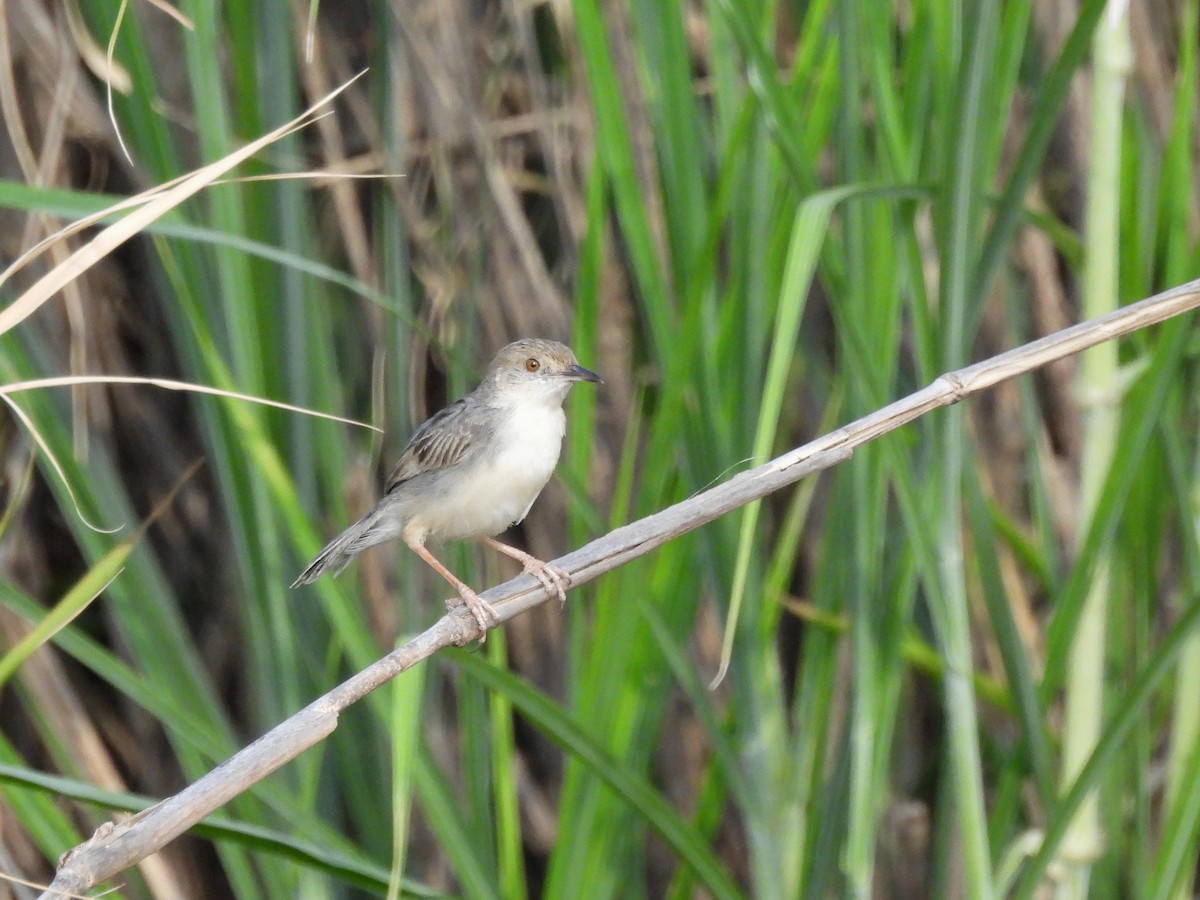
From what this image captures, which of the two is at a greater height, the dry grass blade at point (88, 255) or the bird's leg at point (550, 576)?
the dry grass blade at point (88, 255)

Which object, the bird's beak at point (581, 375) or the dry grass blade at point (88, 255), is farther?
the bird's beak at point (581, 375)

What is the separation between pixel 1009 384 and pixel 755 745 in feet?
4.78

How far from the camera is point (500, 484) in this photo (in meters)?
3.02

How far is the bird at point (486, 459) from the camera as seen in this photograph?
2996 millimetres

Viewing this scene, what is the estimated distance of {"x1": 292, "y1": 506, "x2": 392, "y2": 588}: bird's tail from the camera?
8.06ft

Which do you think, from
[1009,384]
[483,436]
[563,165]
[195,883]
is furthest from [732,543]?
[195,883]

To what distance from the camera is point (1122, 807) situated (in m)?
2.74

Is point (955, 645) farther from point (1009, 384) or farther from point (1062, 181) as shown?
point (1062, 181)

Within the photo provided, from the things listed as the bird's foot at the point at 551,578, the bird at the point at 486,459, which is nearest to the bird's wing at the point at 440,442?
the bird at the point at 486,459

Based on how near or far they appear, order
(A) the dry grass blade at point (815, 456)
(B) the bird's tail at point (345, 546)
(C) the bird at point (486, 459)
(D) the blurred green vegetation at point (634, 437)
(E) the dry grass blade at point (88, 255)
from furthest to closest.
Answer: (C) the bird at point (486, 459), (B) the bird's tail at point (345, 546), (D) the blurred green vegetation at point (634, 437), (A) the dry grass blade at point (815, 456), (E) the dry grass blade at point (88, 255)

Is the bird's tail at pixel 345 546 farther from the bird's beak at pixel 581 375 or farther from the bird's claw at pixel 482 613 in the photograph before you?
the bird's beak at pixel 581 375

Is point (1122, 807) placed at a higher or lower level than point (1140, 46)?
lower

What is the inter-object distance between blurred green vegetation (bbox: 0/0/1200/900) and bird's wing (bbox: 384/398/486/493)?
12 cm

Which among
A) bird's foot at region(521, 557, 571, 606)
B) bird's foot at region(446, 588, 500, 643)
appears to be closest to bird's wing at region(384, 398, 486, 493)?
bird's foot at region(521, 557, 571, 606)
